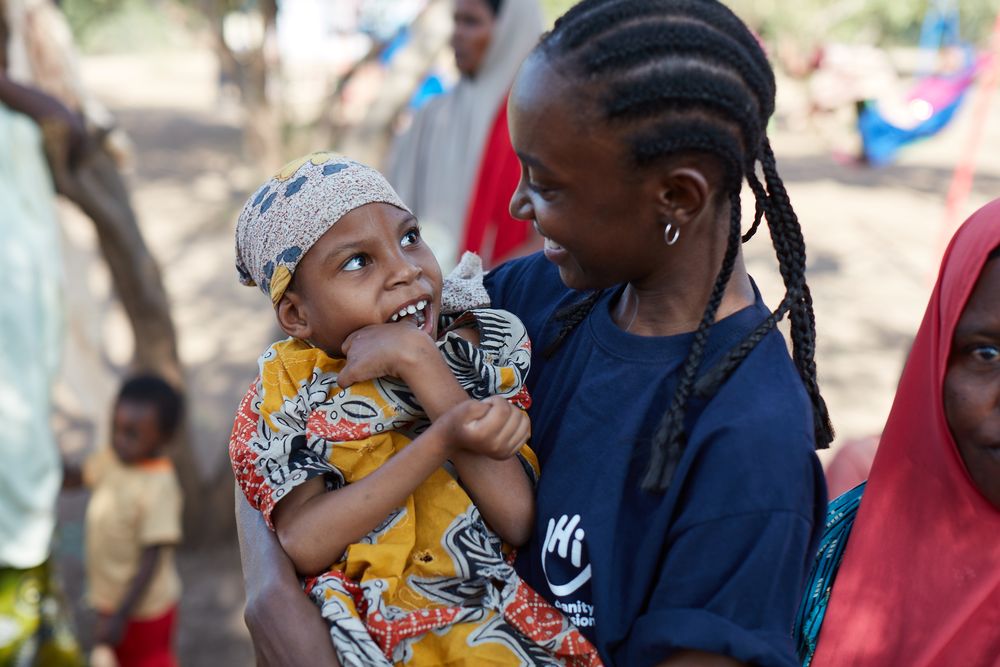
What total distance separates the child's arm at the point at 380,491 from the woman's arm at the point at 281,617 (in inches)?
2.2

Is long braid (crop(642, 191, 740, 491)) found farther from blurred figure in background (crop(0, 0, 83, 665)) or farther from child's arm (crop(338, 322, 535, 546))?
blurred figure in background (crop(0, 0, 83, 665))

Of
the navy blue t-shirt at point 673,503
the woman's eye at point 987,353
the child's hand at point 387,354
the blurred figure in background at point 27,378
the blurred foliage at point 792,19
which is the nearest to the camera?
the navy blue t-shirt at point 673,503

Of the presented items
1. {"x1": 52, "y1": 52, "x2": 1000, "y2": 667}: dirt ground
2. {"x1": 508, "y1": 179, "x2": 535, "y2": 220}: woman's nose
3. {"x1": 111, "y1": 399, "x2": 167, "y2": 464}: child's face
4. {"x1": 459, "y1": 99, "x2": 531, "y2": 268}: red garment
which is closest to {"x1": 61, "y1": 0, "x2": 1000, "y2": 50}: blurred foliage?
{"x1": 52, "y1": 52, "x2": 1000, "y2": 667}: dirt ground

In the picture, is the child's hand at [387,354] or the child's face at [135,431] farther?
the child's face at [135,431]

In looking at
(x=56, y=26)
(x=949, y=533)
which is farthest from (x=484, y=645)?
(x=56, y=26)

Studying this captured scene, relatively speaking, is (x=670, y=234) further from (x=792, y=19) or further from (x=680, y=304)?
(x=792, y=19)

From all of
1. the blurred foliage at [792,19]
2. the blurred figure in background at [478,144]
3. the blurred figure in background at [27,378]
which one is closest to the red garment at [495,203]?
the blurred figure in background at [478,144]

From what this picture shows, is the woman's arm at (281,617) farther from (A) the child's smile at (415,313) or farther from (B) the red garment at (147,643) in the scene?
(B) the red garment at (147,643)

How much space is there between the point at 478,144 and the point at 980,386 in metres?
2.84

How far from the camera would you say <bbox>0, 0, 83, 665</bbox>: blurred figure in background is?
331cm

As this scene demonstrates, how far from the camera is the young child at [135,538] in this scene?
12.6ft

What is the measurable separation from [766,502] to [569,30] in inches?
26.9

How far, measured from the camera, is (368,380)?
5.31 ft

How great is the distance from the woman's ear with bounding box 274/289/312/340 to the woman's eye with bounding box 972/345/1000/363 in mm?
1117
